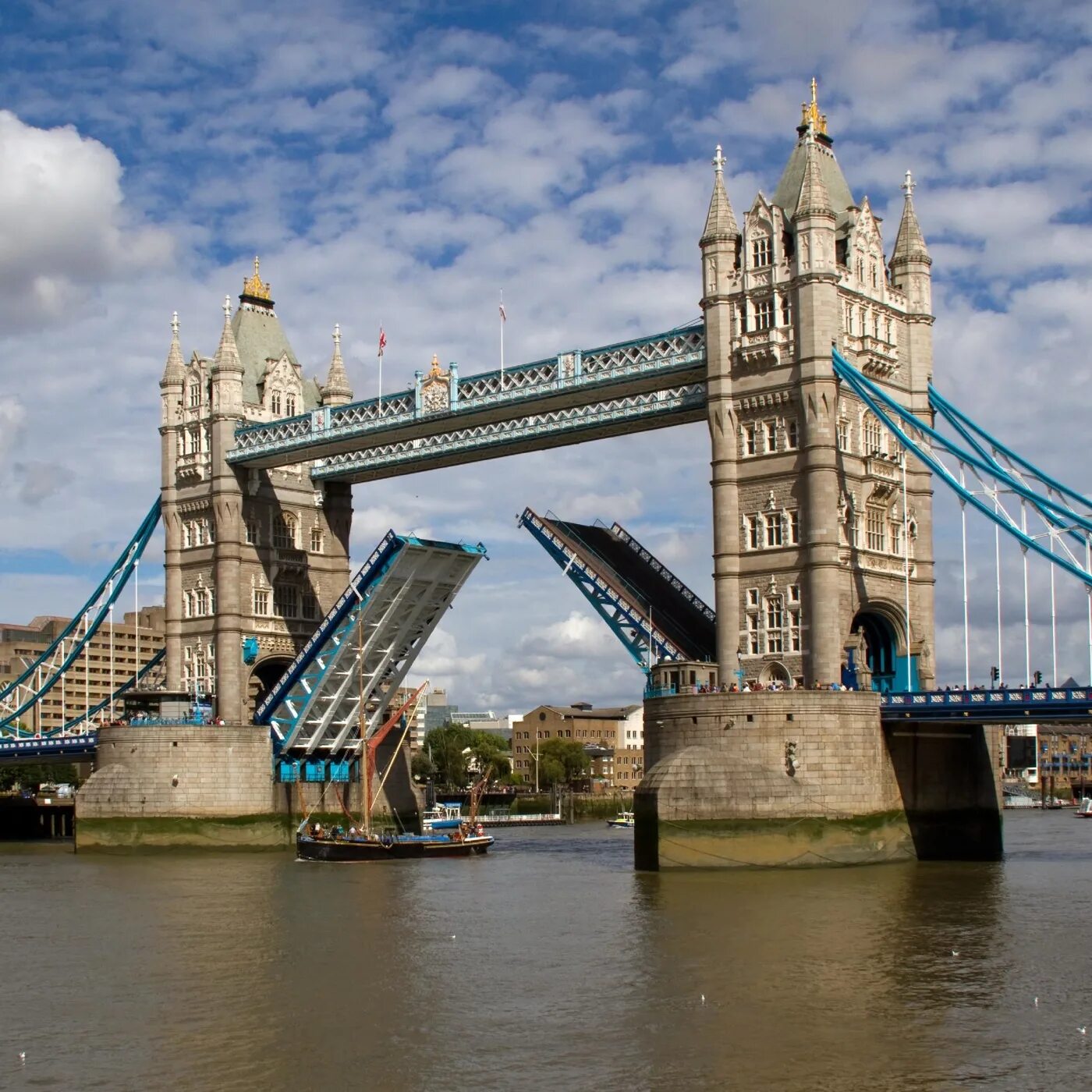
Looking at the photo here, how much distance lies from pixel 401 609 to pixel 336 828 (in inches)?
331

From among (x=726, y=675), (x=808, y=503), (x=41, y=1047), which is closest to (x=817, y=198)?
(x=808, y=503)

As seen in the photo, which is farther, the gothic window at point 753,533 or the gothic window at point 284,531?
the gothic window at point 284,531

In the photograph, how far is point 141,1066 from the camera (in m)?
22.9

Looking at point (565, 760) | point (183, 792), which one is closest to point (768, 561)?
point (183, 792)

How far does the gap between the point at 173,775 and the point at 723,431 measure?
84.4 ft

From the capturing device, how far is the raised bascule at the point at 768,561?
47562 millimetres

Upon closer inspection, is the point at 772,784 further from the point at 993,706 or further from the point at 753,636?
the point at 753,636

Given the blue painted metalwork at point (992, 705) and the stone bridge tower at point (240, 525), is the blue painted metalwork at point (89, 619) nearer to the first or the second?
the stone bridge tower at point (240, 525)

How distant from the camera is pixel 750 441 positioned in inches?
2100

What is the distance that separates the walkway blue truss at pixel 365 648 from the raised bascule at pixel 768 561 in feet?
0.39

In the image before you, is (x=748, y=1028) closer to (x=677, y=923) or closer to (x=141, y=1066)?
(x=141, y=1066)

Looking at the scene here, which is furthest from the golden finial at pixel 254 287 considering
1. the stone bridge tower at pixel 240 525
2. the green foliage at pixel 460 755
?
the green foliage at pixel 460 755

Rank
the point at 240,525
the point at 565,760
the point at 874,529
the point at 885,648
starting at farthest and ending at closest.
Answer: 1. the point at 565,760
2. the point at 240,525
3. the point at 885,648
4. the point at 874,529

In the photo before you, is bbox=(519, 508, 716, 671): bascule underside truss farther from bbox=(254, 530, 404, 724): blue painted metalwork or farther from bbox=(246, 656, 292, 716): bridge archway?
bbox=(246, 656, 292, 716): bridge archway
